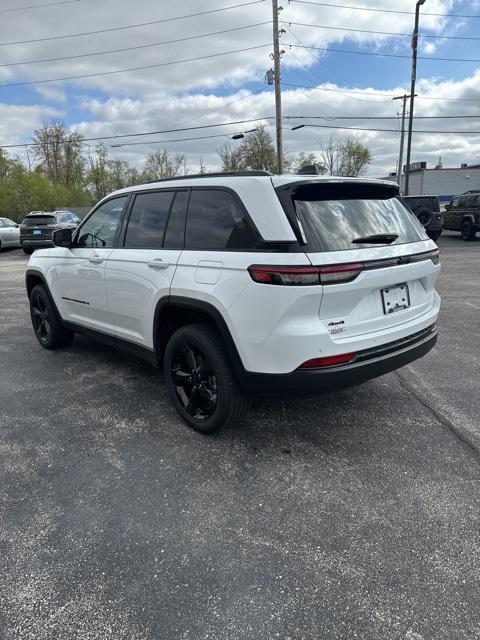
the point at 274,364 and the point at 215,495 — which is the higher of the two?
the point at 274,364

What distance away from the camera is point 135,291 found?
3639mm

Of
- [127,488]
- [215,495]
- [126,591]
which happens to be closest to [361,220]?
[215,495]

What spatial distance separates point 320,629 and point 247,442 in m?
1.48

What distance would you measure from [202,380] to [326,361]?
0.99 meters

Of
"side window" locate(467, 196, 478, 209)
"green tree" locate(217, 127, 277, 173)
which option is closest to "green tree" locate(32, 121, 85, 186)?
"green tree" locate(217, 127, 277, 173)

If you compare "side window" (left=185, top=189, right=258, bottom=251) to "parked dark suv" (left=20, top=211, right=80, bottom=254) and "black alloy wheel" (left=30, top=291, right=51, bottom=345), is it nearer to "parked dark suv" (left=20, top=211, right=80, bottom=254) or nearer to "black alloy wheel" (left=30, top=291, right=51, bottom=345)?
"black alloy wheel" (left=30, top=291, right=51, bottom=345)

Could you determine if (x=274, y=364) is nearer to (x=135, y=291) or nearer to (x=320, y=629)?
(x=320, y=629)

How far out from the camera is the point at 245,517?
240 cm

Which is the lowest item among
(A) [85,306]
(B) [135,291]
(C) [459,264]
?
(C) [459,264]

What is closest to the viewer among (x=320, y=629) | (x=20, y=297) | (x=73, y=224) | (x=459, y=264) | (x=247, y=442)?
(x=320, y=629)

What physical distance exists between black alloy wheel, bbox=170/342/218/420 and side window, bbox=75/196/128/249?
4.65 ft

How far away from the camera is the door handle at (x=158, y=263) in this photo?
3.29 meters

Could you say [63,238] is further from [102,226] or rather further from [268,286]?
[268,286]

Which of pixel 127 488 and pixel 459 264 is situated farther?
pixel 459 264
